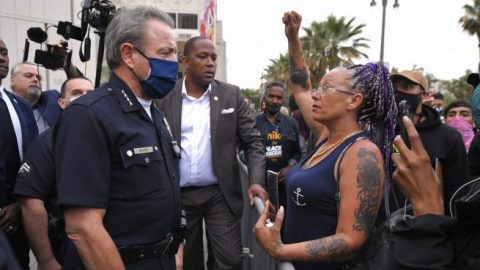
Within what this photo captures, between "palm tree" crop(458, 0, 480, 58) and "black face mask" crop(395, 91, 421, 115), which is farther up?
"palm tree" crop(458, 0, 480, 58)

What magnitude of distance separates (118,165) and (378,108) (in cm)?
142

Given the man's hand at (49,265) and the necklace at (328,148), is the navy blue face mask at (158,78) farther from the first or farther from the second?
the man's hand at (49,265)

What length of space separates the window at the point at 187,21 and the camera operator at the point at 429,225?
131 feet

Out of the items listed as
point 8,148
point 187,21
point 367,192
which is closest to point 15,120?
point 8,148

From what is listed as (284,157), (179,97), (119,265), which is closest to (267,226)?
(119,265)

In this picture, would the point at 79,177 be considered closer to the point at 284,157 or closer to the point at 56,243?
the point at 56,243

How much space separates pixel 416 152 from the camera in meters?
1.55

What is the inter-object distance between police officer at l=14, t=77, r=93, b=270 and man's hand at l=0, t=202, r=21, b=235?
105 mm

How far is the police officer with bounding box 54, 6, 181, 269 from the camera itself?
1.90 m

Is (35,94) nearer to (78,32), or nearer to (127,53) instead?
(78,32)

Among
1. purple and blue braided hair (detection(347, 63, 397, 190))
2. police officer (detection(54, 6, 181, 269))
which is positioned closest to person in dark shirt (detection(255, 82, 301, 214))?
purple and blue braided hair (detection(347, 63, 397, 190))

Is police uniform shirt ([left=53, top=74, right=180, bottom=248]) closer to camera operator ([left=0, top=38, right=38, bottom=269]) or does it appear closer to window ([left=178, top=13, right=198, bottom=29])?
camera operator ([left=0, top=38, right=38, bottom=269])

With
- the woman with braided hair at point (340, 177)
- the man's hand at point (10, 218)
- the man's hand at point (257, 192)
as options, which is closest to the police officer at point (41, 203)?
the man's hand at point (10, 218)

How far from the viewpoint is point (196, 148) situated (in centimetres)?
377
